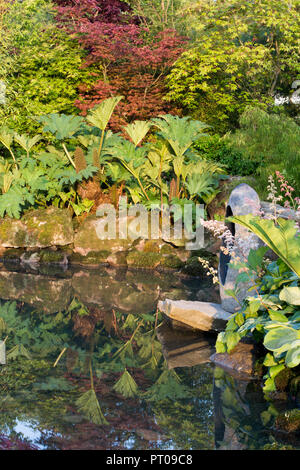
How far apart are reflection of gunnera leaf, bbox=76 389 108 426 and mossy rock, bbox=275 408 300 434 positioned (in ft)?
3.46

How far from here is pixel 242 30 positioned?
13438mm

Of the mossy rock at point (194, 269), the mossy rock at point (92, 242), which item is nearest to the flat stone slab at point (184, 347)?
the mossy rock at point (194, 269)

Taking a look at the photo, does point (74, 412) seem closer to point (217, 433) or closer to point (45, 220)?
point (217, 433)

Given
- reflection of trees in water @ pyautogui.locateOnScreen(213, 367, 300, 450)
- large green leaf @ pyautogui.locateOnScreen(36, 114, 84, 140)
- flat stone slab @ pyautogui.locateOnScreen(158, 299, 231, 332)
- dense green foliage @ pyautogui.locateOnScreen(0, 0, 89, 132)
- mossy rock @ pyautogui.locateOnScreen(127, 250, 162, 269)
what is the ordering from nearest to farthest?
reflection of trees in water @ pyautogui.locateOnScreen(213, 367, 300, 450)
flat stone slab @ pyautogui.locateOnScreen(158, 299, 231, 332)
mossy rock @ pyautogui.locateOnScreen(127, 250, 162, 269)
large green leaf @ pyautogui.locateOnScreen(36, 114, 84, 140)
dense green foliage @ pyautogui.locateOnScreen(0, 0, 89, 132)

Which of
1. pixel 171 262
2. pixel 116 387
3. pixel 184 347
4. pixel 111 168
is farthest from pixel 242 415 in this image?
pixel 111 168

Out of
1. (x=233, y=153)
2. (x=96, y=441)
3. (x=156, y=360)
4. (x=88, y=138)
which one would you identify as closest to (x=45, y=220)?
(x=88, y=138)

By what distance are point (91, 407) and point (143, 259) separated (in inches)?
217

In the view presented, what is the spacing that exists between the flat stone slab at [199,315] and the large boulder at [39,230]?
466 centimetres

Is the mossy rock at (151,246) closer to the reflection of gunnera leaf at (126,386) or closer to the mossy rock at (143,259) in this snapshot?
the mossy rock at (143,259)

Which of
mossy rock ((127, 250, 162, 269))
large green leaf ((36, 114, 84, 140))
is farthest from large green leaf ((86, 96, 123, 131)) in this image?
mossy rock ((127, 250, 162, 269))

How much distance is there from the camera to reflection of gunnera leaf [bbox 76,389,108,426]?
3.34 meters

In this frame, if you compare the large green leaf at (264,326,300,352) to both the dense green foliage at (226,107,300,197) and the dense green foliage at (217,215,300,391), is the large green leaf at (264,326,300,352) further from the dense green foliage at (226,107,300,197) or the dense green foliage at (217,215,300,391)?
the dense green foliage at (226,107,300,197)

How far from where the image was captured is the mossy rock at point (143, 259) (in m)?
8.92

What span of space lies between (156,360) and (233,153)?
6.98 metres
